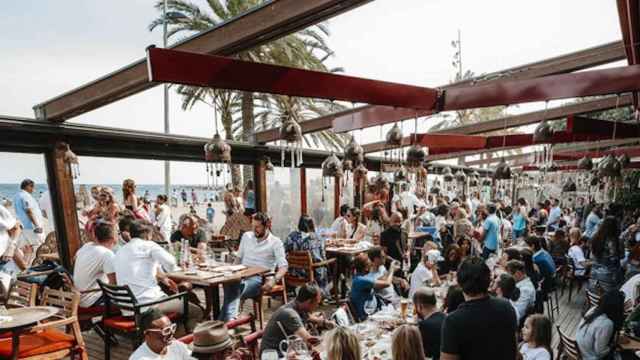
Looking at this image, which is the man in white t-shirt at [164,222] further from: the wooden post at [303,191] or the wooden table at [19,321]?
the wooden table at [19,321]

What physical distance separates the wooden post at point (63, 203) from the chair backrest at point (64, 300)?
2.73 meters

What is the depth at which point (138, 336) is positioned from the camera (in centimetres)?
420

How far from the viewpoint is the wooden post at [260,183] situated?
9898mm

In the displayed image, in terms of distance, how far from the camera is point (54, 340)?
3730mm

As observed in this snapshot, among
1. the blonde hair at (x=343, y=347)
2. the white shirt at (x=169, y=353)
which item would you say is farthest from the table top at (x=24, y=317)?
the blonde hair at (x=343, y=347)

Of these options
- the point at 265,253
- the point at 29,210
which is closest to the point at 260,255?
the point at 265,253

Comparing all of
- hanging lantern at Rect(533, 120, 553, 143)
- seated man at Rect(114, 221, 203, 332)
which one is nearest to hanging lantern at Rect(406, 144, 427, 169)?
hanging lantern at Rect(533, 120, 553, 143)

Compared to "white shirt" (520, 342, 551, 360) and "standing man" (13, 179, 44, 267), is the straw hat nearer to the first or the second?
"white shirt" (520, 342, 551, 360)

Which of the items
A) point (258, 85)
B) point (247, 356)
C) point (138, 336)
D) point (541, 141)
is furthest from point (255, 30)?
point (541, 141)

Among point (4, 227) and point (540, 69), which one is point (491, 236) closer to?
point (540, 69)

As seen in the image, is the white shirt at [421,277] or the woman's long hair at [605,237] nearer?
the white shirt at [421,277]

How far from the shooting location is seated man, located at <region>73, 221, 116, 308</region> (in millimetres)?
4543

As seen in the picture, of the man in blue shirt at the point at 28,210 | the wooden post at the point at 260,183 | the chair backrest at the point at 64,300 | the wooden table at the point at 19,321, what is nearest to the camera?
the wooden table at the point at 19,321

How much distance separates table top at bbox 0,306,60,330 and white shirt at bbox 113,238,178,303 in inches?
33.0
